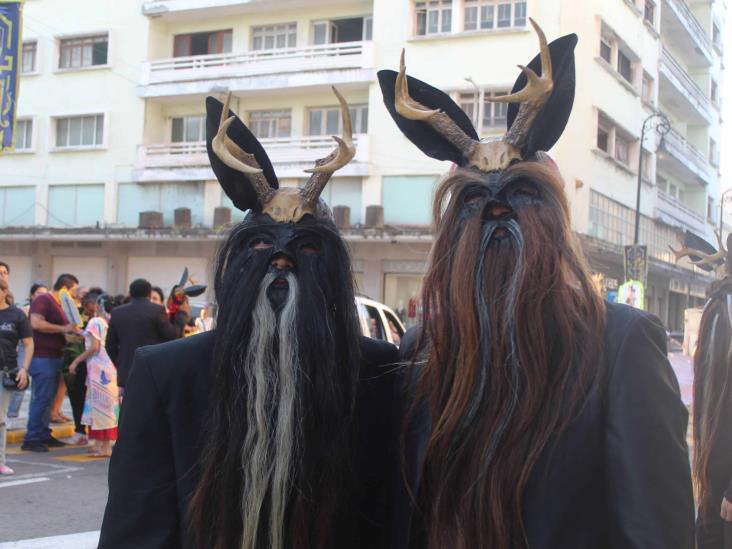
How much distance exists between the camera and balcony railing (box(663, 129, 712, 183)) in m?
36.4

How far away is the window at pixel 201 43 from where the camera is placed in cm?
2928

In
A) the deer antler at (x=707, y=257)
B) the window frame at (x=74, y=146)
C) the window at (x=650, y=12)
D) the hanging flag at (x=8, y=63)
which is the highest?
the window at (x=650, y=12)

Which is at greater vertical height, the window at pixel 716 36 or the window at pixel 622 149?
the window at pixel 716 36

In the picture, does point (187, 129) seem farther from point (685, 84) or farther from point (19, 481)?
point (19, 481)

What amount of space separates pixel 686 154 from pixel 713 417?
128 feet

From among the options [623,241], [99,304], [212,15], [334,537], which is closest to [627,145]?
[623,241]

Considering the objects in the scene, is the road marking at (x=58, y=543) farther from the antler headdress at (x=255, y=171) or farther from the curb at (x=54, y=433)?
the curb at (x=54, y=433)

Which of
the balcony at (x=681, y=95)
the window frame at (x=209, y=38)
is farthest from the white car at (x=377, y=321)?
the balcony at (x=681, y=95)

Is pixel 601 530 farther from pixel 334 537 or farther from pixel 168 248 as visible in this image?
pixel 168 248

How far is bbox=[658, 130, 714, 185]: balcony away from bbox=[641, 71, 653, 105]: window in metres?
2.30

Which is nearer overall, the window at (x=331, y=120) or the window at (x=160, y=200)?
the window at (x=331, y=120)

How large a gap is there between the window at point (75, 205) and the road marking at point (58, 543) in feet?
84.3

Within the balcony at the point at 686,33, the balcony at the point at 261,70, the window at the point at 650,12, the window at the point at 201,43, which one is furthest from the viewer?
the balcony at the point at 686,33

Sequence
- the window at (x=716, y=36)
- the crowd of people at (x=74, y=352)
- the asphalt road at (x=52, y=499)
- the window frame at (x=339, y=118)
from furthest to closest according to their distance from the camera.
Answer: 1. the window at (x=716, y=36)
2. the window frame at (x=339, y=118)
3. the crowd of people at (x=74, y=352)
4. the asphalt road at (x=52, y=499)
